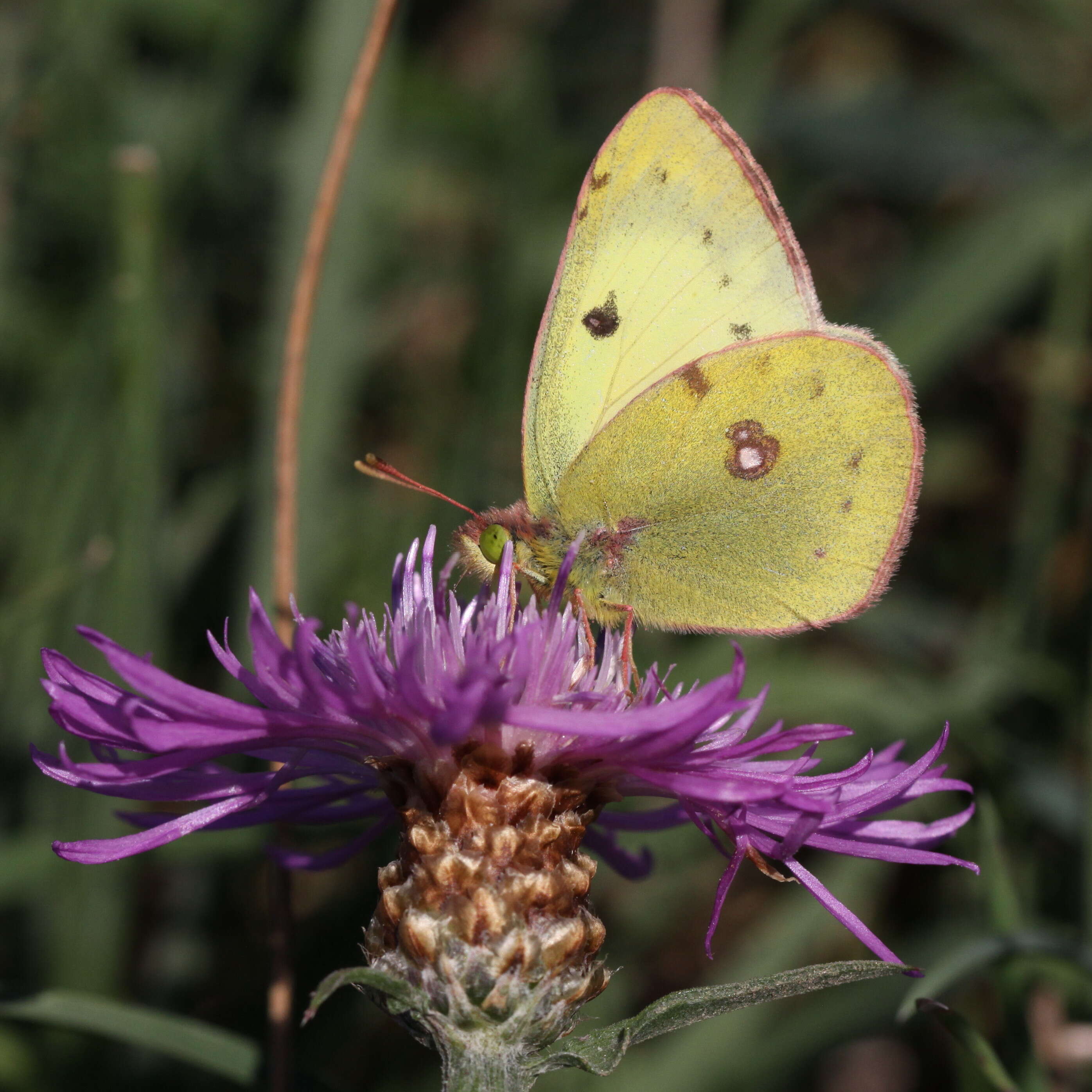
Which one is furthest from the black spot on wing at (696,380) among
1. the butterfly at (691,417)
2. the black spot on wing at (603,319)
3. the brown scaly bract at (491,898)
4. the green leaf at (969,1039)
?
the green leaf at (969,1039)

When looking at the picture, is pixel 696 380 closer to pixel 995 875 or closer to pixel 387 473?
pixel 387 473

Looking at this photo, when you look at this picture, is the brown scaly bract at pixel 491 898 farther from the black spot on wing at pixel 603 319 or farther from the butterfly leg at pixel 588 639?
the black spot on wing at pixel 603 319

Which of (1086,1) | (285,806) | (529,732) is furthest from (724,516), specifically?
(1086,1)

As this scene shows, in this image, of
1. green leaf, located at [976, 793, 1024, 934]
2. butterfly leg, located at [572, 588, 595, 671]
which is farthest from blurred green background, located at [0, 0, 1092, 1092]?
butterfly leg, located at [572, 588, 595, 671]

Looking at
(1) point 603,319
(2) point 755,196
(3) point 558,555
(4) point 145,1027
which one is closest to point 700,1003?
(4) point 145,1027

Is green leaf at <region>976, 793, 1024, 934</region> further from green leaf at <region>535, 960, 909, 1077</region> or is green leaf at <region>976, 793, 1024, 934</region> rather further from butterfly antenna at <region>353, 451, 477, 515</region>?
butterfly antenna at <region>353, 451, 477, 515</region>

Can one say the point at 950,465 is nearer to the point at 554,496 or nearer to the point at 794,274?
the point at 794,274

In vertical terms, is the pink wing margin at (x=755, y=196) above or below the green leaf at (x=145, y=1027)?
above
